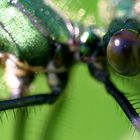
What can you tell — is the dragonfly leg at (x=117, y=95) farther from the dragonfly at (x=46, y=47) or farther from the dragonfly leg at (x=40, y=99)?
the dragonfly leg at (x=40, y=99)

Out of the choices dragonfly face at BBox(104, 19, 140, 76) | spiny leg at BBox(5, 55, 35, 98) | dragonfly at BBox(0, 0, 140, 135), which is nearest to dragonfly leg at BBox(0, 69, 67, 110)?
dragonfly at BBox(0, 0, 140, 135)

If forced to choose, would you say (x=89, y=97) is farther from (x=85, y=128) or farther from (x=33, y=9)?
(x=33, y=9)

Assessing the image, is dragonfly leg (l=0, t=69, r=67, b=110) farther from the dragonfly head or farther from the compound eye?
the compound eye

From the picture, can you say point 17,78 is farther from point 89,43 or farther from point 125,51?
point 125,51

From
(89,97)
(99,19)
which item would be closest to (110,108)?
(89,97)

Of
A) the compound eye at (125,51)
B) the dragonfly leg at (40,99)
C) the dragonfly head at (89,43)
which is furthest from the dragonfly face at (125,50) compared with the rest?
the dragonfly leg at (40,99)
